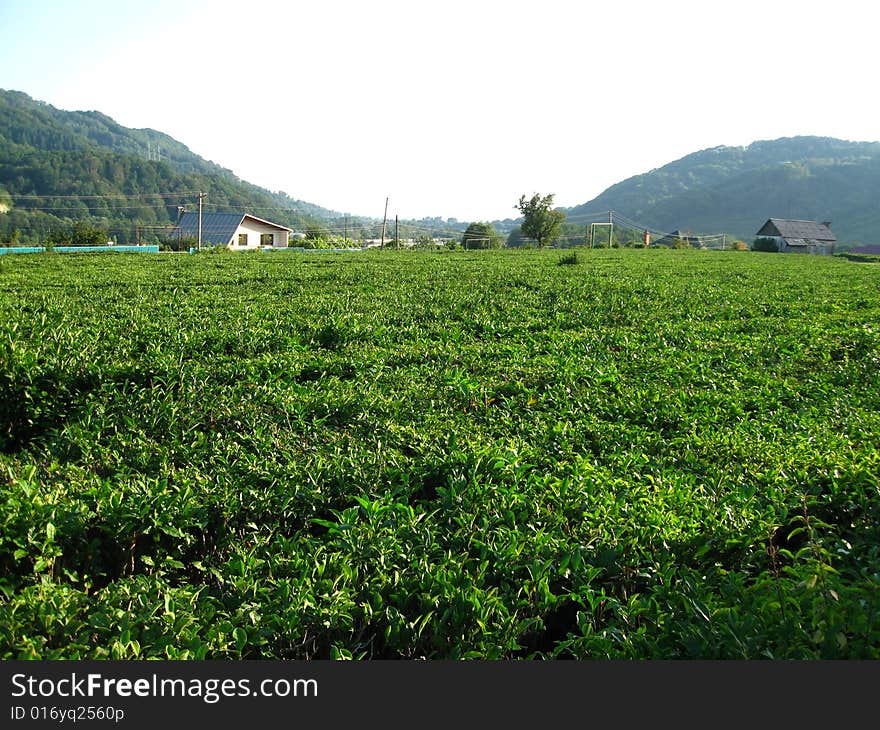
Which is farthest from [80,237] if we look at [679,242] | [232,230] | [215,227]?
[679,242]

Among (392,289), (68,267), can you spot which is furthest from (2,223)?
(392,289)

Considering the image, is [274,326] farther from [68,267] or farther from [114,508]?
[68,267]

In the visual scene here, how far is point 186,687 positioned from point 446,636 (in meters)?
1.00

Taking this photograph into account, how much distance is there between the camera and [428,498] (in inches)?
155

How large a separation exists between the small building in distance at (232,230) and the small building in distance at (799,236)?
58.3 meters

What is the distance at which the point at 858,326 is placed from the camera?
10.4 meters

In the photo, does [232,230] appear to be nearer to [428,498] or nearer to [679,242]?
[679,242]

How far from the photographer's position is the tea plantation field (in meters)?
2.56

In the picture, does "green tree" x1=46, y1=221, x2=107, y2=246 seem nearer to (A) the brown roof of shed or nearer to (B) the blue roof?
(B) the blue roof

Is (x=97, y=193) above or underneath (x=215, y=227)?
above

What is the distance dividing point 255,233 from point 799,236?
209 feet

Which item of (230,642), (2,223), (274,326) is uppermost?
(2,223)

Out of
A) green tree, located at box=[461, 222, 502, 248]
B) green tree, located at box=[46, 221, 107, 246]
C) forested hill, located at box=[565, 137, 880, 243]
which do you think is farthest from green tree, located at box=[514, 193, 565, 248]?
forested hill, located at box=[565, 137, 880, 243]

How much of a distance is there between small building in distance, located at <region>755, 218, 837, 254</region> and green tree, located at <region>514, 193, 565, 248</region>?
90.4ft
